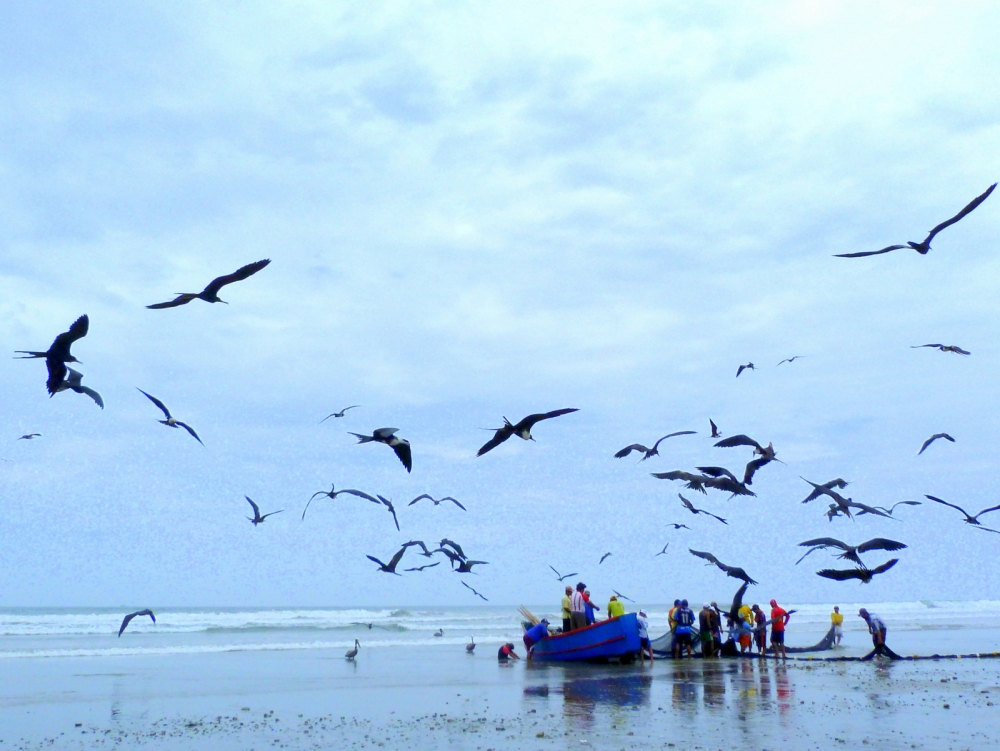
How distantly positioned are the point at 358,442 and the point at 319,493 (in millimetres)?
→ 5834

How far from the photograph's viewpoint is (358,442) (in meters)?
15.1

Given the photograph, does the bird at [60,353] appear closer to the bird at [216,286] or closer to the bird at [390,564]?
the bird at [216,286]

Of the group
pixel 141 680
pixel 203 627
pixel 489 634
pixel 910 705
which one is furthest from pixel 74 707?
pixel 203 627

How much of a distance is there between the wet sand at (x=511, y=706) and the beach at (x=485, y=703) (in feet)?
0.13

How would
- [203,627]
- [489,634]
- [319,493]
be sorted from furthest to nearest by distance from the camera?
[203,627], [489,634], [319,493]

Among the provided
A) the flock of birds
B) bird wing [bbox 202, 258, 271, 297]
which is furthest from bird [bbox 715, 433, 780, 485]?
bird wing [bbox 202, 258, 271, 297]

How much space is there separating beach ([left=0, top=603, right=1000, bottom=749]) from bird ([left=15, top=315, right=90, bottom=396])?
512 cm

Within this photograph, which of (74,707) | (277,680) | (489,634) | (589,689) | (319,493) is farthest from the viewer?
(489,634)

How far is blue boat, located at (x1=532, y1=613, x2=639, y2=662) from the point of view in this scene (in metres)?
24.2

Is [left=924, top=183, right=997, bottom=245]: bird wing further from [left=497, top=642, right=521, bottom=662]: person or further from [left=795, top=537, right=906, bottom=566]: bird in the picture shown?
[left=497, top=642, right=521, bottom=662]: person

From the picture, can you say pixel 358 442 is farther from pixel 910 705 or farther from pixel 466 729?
pixel 910 705

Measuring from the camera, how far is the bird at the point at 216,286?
11.6 m

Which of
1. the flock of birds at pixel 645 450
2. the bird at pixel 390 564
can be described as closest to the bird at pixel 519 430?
the flock of birds at pixel 645 450

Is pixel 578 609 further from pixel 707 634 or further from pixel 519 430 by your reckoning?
pixel 519 430
